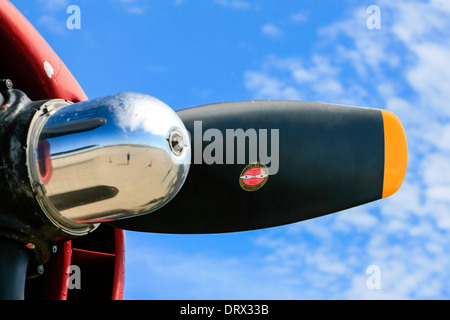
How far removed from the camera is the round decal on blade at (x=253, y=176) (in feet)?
11.8

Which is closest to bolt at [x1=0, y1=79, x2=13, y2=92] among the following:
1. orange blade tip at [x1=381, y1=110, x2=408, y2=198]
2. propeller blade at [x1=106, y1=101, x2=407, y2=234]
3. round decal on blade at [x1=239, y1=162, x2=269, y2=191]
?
propeller blade at [x1=106, y1=101, x2=407, y2=234]

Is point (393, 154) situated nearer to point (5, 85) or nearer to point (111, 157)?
point (111, 157)

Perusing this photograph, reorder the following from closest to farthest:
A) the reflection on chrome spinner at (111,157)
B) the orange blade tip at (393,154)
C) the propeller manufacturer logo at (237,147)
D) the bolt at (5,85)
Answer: the reflection on chrome spinner at (111,157) < the bolt at (5,85) < the propeller manufacturer logo at (237,147) < the orange blade tip at (393,154)

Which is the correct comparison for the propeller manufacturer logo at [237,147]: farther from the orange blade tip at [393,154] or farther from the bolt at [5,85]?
the bolt at [5,85]

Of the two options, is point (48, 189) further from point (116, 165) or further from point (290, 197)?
point (290, 197)

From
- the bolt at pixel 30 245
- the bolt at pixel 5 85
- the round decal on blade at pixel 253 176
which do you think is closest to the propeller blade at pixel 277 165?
the round decal on blade at pixel 253 176

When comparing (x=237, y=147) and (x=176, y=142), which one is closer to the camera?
(x=176, y=142)

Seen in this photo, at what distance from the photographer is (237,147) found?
3.57m

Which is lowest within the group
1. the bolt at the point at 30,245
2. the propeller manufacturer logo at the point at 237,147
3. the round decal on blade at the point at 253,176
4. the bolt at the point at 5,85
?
the bolt at the point at 30,245

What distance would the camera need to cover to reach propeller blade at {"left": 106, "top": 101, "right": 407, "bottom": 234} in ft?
11.8

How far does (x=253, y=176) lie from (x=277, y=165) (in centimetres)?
16

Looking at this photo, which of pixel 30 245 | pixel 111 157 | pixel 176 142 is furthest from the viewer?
pixel 30 245

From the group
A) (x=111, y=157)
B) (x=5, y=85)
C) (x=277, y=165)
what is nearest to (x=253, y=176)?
(x=277, y=165)
